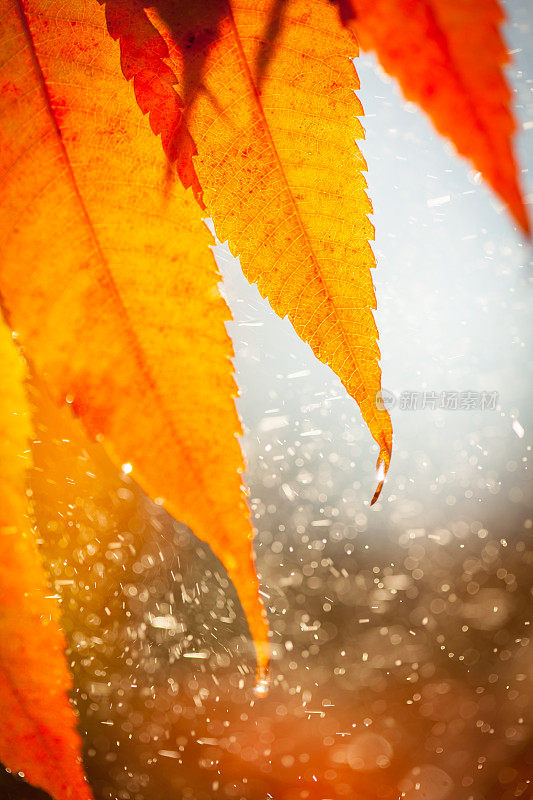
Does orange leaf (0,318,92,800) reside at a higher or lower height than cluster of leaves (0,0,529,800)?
lower

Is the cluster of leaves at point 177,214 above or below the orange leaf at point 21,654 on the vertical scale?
above

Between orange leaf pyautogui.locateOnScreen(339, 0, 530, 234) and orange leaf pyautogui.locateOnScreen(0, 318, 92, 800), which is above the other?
orange leaf pyautogui.locateOnScreen(339, 0, 530, 234)

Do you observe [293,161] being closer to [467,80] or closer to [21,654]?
[467,80]

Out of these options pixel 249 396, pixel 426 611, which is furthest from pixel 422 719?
pixel 249 396

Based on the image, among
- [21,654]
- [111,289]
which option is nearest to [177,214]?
[111,289]

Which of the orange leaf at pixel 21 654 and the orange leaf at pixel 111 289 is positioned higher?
the orange leaf at pixel 111 289

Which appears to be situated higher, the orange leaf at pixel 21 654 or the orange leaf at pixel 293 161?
the orange leaf at pixel 293 161

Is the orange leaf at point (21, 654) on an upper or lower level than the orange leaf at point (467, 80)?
lower
